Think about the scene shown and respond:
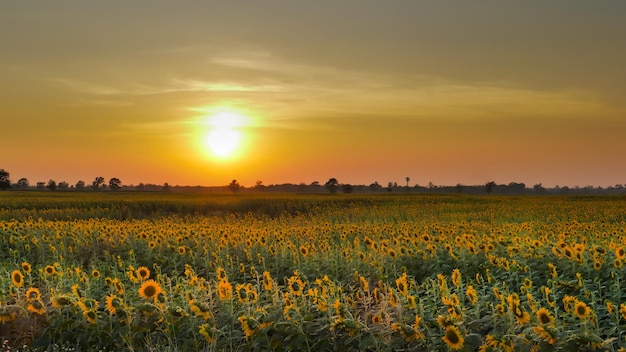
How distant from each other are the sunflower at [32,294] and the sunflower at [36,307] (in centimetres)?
5

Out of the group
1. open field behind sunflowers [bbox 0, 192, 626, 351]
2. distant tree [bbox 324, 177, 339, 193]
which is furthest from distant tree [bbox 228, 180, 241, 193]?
open field behind sunflowers [bbox 0, 192, 626, 351]

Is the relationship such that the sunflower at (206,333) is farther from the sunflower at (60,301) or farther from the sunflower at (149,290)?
the sunflower at (60,301)

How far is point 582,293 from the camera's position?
31.6ft

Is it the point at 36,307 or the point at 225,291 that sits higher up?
the point at 225,291

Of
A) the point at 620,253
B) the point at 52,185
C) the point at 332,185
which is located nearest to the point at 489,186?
the point at 332,185

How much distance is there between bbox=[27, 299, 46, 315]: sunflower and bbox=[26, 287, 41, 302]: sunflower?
5cm

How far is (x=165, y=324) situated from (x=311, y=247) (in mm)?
7335

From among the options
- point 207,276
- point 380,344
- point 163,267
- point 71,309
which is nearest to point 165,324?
point 71,309

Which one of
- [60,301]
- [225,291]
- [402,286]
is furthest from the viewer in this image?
[60,301]

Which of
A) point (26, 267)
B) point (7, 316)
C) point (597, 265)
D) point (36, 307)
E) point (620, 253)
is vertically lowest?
point (7, 316)

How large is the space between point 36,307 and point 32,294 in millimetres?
766

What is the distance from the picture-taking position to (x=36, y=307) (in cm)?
819

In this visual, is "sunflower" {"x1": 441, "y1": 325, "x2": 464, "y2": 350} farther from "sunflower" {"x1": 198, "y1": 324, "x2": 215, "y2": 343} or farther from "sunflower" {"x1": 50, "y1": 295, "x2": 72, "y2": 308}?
"sunflower" {"x1": 50, "y1": 295, "x2": 72, "y2": 308}

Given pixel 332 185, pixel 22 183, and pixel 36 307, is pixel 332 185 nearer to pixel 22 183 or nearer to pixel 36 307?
pixel 22 183
